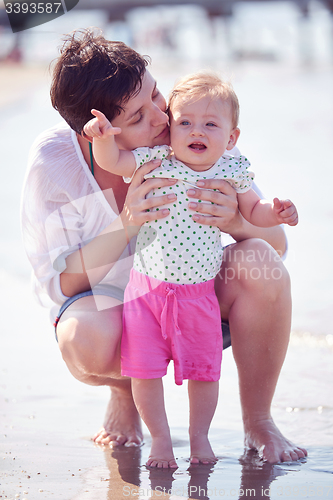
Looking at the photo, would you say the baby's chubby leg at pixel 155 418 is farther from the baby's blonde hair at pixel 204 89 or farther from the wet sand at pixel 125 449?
the baby's blonde hair at pixel 204 89

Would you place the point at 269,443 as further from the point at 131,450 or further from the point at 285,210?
the point at 285,210

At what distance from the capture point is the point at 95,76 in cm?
187

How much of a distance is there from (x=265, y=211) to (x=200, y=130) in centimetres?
32

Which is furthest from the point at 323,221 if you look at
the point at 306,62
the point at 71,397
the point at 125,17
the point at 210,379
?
the point at 306,62

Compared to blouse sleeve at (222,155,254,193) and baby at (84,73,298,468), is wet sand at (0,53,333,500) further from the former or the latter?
blouse sleeve at (222,155,254,193)

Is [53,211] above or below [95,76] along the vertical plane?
below

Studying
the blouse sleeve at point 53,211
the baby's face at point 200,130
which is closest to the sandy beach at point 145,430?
the baby's face at point 200,130

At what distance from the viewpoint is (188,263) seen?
184 centimetres

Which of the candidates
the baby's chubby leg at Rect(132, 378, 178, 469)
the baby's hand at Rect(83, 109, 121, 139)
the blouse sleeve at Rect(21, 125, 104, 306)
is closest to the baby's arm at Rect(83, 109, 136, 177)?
the baby's hand at Rect(83, 109, 121, 139)

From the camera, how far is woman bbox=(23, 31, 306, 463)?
6.16 feet

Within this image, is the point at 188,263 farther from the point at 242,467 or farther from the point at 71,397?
the point at 71,397

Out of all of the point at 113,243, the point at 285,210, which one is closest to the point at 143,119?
the point at 113,243

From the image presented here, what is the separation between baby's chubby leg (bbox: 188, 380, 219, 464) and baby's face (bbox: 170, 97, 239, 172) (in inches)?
26.6

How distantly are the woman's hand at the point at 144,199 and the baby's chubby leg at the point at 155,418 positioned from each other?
48 centimetres
